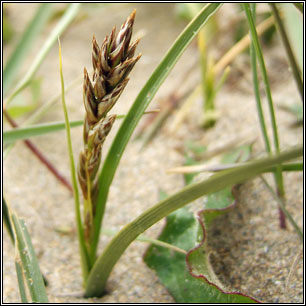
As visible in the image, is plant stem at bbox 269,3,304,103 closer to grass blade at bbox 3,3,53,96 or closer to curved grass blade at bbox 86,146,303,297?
curved grass blade at bbox 86,146,303,297

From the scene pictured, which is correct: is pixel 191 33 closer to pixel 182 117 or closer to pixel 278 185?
pixel 278 185

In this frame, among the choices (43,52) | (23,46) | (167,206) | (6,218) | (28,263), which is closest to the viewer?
(167,206)

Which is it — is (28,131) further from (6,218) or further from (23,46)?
(23,46)

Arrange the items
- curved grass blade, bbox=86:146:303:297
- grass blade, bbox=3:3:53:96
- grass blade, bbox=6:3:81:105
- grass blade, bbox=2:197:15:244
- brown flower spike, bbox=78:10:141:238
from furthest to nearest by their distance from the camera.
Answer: grass blade, bbox=3:3:53:96, grass blade, bbox=6:3:81:105, grass blade, bbox=2:197:15:244, brown flower spike, bbox=78:10:141:238, curved grass blade, bbox=86:146:303:297

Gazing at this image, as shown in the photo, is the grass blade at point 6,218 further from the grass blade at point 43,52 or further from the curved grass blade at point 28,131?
the grass blade at point 43,52

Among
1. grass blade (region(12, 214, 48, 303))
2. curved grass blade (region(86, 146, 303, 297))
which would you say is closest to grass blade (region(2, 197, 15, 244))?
grass blade (region(12, 214, 48, 303))

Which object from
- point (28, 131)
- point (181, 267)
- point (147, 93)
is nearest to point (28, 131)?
point (28, 131)

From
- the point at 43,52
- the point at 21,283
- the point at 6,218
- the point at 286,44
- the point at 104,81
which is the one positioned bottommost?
the point at 21,283
